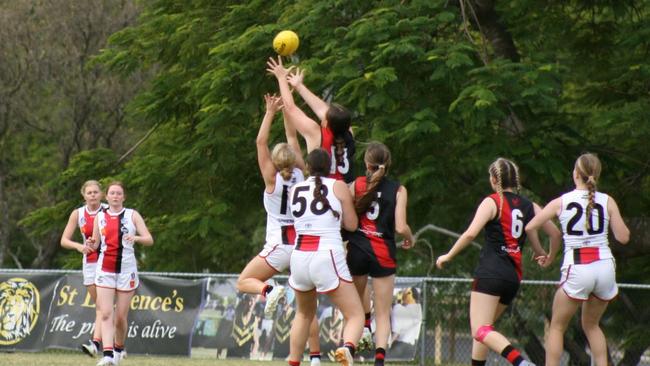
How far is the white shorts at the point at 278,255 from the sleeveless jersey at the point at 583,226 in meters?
2.47

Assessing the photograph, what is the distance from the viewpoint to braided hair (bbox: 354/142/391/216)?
31.9 feet

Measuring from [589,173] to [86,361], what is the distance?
21.3 feet

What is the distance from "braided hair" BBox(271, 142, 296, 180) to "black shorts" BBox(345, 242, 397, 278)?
85 cm

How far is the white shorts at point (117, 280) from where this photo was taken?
12562 mm

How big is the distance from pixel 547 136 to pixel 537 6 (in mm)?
2481

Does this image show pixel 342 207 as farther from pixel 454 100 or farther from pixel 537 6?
pixel 537 6

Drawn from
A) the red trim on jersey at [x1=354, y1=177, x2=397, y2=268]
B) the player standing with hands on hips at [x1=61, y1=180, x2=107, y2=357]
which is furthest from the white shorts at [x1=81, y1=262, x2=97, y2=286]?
the red trim on jersey at [x1=354, y1=177, x2=397, y2=268]

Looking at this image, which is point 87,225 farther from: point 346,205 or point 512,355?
point 512,355

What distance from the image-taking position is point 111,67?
2269 cm

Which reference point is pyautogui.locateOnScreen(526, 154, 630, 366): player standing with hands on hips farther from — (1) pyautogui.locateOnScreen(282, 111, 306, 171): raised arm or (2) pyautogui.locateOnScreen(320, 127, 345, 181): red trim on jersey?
(1) pyautogui.locateOnScreen(282, 111, 306, 171): raised arm

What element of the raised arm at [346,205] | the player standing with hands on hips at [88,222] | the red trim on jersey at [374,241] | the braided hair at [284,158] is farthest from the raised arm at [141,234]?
the raised arm at [346,205]

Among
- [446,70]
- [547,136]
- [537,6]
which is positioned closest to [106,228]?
[446,70]

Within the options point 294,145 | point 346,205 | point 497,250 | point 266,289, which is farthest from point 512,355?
point 294,145

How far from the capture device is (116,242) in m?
12.8
